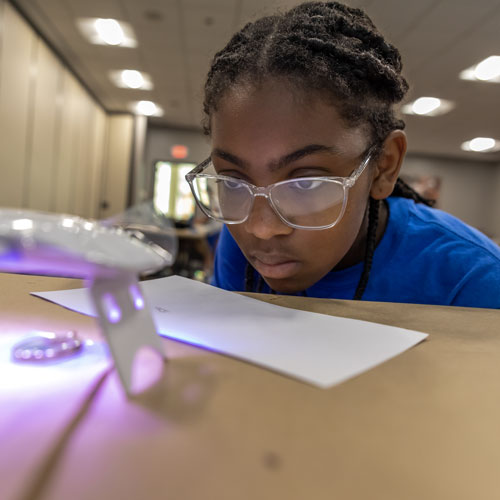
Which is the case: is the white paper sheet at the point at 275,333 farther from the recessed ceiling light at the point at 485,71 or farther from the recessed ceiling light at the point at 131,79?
the recessed ceiling light at the point at 131,79

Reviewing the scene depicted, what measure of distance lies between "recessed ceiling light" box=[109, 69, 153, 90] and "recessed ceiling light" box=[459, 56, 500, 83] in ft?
11.3

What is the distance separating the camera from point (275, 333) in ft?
1.19

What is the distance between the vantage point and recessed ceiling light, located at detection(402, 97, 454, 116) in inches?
201

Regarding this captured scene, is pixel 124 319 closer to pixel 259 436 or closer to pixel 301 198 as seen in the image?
pixel 259 436

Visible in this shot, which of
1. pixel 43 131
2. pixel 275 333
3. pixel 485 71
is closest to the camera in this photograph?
pixel 275 333

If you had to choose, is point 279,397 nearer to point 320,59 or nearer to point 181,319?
point 181,319

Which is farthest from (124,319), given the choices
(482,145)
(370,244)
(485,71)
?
(482,145)

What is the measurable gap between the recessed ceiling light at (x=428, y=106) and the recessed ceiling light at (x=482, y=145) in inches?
68.9

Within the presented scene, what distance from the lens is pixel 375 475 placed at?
0.18 metres

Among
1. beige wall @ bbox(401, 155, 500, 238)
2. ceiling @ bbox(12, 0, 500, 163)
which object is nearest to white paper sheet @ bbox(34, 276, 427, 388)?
ceiling @ bbox(12, 0, 500, 163)

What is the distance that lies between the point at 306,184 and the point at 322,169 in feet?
0.14

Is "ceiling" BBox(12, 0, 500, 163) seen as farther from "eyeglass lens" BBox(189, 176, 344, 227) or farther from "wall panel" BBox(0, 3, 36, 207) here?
"eyeglass lens" BBox(189, 176, 344, 227)

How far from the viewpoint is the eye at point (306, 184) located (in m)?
0.62

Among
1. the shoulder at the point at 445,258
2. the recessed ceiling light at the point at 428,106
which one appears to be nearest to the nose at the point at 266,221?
the shoulder at the point at 445,258
